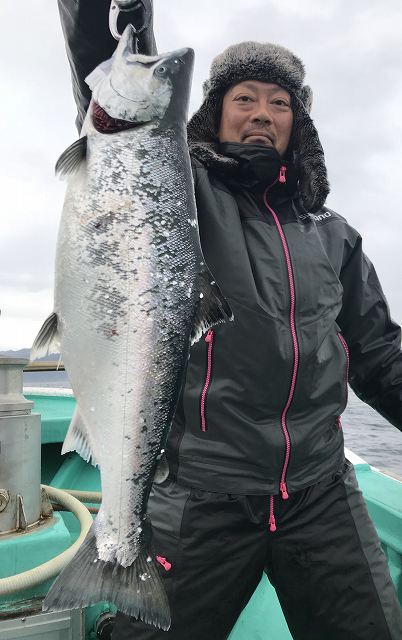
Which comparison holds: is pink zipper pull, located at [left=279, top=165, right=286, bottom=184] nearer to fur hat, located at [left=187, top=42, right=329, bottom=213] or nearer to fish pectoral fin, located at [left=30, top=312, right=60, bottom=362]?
fur hat, located at [left=187, top=42, right=329, bottom=213]

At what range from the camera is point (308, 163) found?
2.91m

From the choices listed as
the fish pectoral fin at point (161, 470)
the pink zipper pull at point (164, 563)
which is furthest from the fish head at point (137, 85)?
the pink zipper pull at point (164, 563)

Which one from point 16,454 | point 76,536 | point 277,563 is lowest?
point 76,536

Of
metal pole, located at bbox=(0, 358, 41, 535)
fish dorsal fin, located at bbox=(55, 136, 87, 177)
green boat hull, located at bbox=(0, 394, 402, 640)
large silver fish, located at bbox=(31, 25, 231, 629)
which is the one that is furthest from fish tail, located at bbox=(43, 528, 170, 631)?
fish dorsal fin, located at bbox=(55, 136, 87, 177)

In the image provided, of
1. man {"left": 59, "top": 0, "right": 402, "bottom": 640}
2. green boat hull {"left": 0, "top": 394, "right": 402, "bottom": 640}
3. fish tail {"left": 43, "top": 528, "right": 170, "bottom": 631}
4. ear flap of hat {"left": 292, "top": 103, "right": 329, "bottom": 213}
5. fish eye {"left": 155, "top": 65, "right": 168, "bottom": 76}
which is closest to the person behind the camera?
fish tail {"left": 43, "top": 528, "right": 170, "bottom": 631}

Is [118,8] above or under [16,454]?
above

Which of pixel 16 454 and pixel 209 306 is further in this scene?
pixel 16 454

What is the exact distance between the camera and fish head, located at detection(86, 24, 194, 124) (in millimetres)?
1899

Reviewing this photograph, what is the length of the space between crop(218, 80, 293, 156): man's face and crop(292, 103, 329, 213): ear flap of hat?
4.1 inches

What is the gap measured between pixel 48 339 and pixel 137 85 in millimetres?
1004

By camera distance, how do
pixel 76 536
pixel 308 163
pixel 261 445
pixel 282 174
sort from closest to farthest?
pixel 261 445
pixel 282 174
pixel 308 163
pixel 76 536

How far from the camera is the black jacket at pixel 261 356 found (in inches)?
89.0

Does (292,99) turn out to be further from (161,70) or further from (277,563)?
(277,563)

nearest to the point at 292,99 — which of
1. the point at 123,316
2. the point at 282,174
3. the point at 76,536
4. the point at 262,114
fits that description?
the point at 262,114
